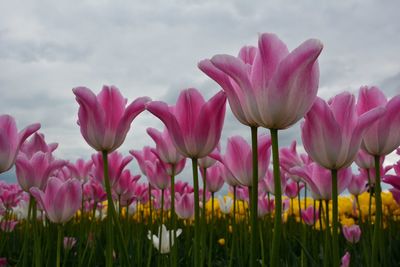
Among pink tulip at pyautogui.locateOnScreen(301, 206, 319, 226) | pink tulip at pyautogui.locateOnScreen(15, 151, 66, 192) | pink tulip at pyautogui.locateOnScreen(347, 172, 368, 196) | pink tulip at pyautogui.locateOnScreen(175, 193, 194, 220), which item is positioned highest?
pink tulip at pyautogui.locateOnScreen(15, 151, 66, 192)

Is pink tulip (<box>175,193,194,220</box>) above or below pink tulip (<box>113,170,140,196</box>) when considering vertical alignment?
below

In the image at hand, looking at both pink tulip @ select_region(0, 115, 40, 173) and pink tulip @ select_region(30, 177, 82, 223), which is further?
pink tulip @ select_region(30, 177, 82, 223)

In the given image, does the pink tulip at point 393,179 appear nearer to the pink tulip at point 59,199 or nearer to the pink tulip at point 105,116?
the pink tulip at point 105,116

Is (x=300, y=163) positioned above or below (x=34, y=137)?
below

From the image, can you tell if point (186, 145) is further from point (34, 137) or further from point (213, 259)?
point (213, 259)

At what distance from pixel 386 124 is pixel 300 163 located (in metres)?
1.10

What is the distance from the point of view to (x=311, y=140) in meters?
1.34

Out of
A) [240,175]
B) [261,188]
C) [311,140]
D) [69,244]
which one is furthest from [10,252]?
[311,140]

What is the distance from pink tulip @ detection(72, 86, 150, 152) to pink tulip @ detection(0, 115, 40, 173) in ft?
1.80

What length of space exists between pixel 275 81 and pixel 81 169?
292 centimetres

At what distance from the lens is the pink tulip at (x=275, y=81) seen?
1.16 m

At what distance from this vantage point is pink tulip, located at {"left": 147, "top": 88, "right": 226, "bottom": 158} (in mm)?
1538

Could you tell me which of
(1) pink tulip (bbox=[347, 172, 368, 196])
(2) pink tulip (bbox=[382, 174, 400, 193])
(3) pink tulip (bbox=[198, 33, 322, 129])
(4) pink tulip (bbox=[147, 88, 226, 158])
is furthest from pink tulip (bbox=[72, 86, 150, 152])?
(1) pink tulip (bbox=[347, 172, 368, 196])

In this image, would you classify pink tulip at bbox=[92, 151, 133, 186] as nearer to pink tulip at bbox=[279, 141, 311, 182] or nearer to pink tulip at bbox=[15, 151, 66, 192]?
pink tulip at bbox=[15, 151, 66, 192]
